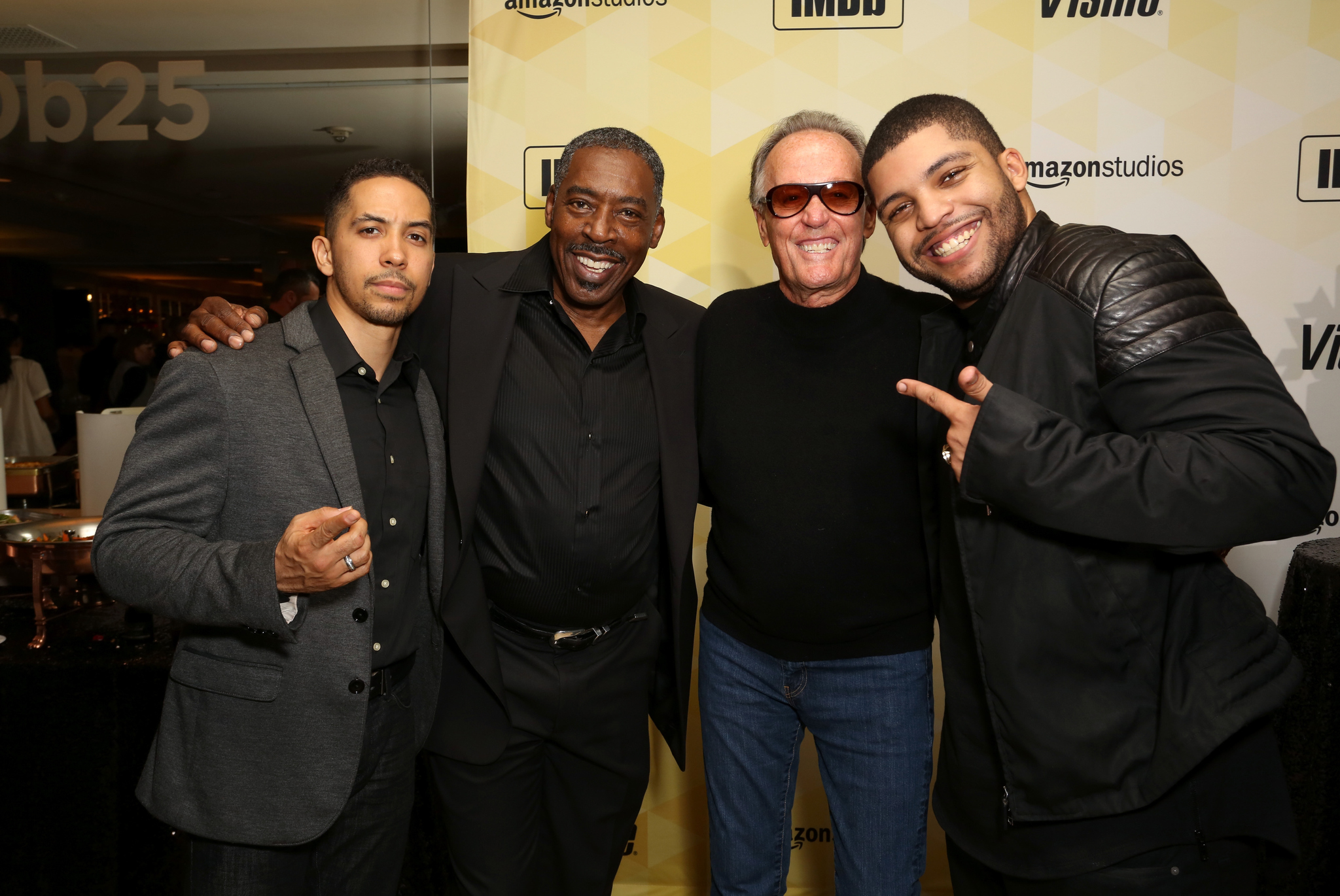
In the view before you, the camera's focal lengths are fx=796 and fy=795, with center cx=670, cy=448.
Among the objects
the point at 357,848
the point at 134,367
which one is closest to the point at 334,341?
the point at 357,848

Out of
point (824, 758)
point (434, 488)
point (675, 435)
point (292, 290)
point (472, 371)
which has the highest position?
point (292, 290)

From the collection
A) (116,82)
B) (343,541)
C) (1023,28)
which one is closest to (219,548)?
(343,541)

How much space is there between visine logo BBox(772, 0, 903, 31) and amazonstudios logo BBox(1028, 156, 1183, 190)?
697 mm

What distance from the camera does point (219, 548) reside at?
4.39 feet

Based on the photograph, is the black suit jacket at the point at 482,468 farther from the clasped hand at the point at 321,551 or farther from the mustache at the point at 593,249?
the clasped hand at the point at 321,551

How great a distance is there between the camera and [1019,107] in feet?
8.86

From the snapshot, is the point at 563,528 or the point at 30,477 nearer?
the point at 563,528

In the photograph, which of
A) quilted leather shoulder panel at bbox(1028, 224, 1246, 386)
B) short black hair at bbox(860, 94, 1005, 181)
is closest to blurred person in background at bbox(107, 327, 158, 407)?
short black hair at bbox(860, 94, 1005, 181)

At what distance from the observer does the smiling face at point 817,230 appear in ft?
6.05

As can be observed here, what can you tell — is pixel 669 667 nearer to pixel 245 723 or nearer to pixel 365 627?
pixel 365 627

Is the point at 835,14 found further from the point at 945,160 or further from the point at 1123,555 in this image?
the point at 1123,555

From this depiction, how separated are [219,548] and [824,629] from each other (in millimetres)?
1200

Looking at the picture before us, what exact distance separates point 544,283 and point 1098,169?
6.56 ft

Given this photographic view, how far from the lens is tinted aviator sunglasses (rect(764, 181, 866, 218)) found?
1.87m
